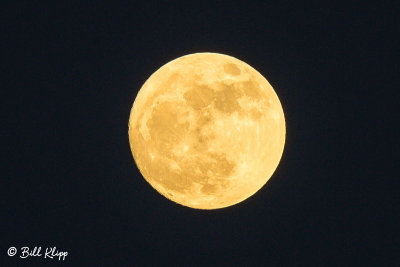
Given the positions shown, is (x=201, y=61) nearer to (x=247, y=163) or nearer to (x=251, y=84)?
(x=251, y=84)

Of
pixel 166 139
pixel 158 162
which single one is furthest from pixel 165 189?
pixel 166 139

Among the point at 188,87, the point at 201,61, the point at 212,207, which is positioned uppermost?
the point at 201,61

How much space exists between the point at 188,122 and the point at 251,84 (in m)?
1.61

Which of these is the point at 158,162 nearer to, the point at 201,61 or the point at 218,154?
the point at 218,154

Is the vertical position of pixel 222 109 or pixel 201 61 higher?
Answer: pixel 201 61

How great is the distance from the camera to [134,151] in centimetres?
718

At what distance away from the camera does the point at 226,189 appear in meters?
6.50

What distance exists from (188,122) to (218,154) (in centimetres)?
82

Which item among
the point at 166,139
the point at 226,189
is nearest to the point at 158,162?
the point at 166,139

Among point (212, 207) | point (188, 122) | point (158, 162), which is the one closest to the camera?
point (188, 122)

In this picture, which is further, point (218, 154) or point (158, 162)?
point (158, 162)

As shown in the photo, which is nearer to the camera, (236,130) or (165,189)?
(236,130)

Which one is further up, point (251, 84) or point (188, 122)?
point (251, 84)

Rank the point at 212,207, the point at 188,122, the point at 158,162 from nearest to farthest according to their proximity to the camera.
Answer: the point at 188,122 → the point at 158,162 → the point at 212,207
